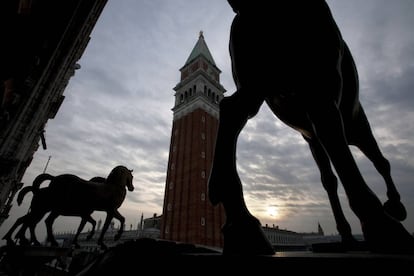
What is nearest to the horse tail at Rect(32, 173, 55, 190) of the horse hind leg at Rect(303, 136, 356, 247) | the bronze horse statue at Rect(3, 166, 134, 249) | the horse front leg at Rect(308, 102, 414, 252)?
the bronze horse statue at Rect(3, 166, 134, 249)

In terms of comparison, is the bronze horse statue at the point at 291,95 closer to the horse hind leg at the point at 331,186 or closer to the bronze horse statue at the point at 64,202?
the horse hind leg at the point at 331,186

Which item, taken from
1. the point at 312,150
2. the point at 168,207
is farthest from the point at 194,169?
the point at 312,150

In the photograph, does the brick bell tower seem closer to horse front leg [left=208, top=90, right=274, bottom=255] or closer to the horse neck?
the horse neck

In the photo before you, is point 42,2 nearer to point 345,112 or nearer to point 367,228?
point 345,112

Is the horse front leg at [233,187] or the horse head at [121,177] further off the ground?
the horse head at [121,177]

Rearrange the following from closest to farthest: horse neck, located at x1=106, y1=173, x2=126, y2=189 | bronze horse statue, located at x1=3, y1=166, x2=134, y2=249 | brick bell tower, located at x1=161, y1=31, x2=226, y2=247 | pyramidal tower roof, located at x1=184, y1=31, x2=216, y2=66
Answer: bronze horse statue, located at x1=3, y1=166, x2=134, y2=249, horse neck, located at x1=106, y1=173, x2=126, y2=189, brick bell tower, located at x1=161, y1=31, x2=226, y2=247, pyramidal tower roof, located at x1=184, y1=31, x2=216, y2=66

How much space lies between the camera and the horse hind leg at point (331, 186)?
1808 mm

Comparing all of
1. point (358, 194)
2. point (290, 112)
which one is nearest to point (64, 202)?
point (290, 112)

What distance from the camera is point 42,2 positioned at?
A: 259 inches

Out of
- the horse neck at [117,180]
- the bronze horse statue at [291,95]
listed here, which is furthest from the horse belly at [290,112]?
the horse neck at [117,180]

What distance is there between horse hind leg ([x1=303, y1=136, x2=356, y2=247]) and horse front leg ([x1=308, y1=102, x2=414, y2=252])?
2.34 feet

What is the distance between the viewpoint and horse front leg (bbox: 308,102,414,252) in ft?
3.37

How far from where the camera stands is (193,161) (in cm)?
2855

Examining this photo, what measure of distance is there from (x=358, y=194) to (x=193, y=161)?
2766cm
